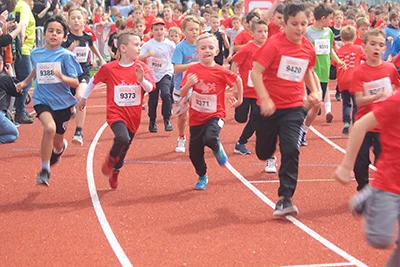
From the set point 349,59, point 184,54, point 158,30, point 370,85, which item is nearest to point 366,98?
point 370,85

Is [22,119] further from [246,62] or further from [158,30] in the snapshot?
[246,62]

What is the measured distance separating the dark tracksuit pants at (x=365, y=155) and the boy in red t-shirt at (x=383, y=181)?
2.54 meters

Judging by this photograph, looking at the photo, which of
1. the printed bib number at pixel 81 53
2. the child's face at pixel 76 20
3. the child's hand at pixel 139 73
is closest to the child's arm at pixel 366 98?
the child's hand at pixel 139 73

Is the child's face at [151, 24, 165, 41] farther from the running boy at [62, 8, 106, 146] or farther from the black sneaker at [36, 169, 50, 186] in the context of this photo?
the black sneaker at [36, 169, 50, 186]

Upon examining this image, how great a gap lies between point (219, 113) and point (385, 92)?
1870 mm

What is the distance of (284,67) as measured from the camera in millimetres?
7035

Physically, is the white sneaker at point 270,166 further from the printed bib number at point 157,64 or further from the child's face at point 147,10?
the child's face at point 147,10

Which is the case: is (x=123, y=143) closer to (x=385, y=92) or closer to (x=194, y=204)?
(x=194, y=204)

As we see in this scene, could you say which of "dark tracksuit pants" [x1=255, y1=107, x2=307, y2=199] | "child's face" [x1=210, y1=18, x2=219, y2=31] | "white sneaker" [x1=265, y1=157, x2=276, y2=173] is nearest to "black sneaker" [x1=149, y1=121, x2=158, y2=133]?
"white sneaker" [x1=265, y1=157, x2=276, y2=173]

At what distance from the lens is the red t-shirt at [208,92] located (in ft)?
26.4

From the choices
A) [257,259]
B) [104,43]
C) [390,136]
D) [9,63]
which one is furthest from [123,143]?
[104,43]

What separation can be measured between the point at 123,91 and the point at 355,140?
12.9ft

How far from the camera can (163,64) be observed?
11922 mm

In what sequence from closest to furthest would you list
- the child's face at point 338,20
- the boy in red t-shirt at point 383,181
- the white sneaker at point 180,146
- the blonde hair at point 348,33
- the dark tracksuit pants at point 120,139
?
the boy in red t-shirt at point 383,181 < the dark tracksuit pants at point 120,139 < the white sneaker at point 180,146 < the blonde hair at point 348,33 < the child's face at point 338,20
